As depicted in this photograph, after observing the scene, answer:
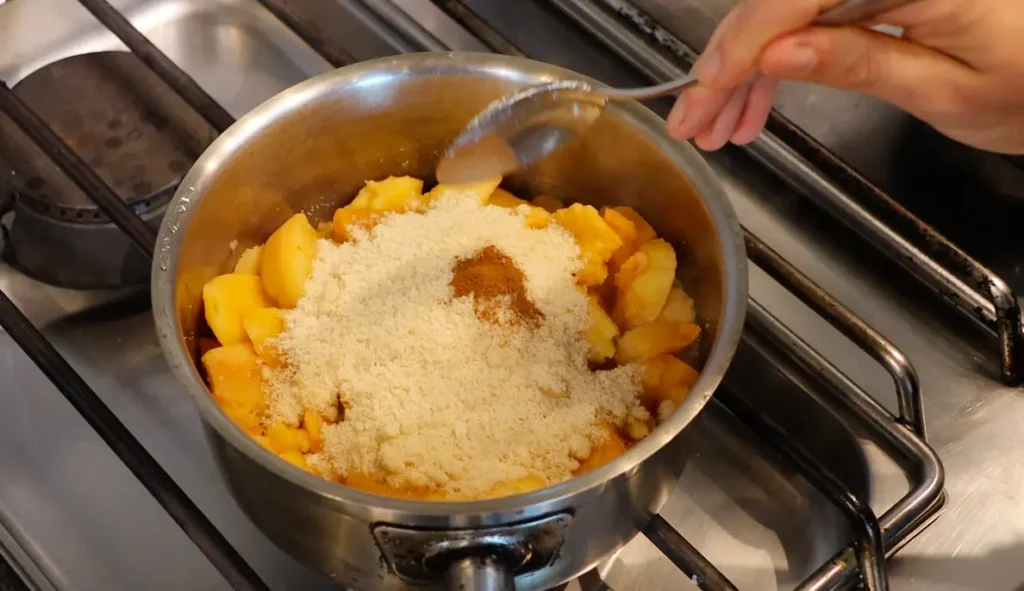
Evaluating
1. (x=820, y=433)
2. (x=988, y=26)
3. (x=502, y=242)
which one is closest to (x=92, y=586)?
(x=502, y=242)

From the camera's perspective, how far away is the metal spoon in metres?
0.66

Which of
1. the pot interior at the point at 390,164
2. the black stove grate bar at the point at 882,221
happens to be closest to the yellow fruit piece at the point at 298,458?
the pot interior at the point at 390,164

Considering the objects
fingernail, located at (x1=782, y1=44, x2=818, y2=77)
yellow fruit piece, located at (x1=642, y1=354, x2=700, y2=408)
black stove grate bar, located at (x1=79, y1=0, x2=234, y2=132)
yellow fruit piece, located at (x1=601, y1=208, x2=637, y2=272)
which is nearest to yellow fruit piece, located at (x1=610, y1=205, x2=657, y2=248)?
yellow fruit piece, located at (x1=601, y1=208, x2=637, y2=272)

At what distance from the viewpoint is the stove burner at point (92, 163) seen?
2.60 feet

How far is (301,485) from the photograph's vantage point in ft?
1.61

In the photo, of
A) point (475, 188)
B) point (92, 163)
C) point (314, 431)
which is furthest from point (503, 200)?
point (92, 163)

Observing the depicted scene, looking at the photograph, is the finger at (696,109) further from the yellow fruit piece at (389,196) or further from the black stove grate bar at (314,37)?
the black stove grate bar at (314,37)

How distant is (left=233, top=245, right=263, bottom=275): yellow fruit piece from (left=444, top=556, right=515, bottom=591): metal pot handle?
1.00ft

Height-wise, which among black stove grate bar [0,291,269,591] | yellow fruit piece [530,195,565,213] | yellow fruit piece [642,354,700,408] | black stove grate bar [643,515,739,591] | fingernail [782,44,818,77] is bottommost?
black stove grate bar [643,515,739,591]

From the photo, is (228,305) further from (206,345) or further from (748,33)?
(748,33)

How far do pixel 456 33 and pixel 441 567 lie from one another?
22.3 inches

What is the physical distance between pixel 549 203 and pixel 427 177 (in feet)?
0.34

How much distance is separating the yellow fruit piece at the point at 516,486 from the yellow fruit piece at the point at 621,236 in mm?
198

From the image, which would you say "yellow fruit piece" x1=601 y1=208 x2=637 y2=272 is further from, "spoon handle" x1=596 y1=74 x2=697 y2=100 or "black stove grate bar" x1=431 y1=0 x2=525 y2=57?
"black stove grate bar" x1=431 y1=0 x2=525 y2=57
